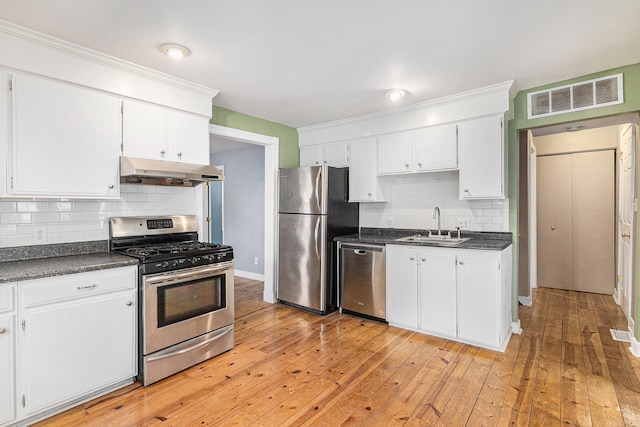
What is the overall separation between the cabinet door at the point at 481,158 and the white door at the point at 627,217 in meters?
1.21

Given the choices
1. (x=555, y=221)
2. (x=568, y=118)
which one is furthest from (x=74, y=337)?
(x=555, y=221)

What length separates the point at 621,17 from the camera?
2.01 m

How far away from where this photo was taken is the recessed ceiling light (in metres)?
2.35

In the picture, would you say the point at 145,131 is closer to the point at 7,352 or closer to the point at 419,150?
the point at 7,352

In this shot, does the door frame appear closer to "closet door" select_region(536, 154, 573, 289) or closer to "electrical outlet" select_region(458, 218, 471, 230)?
"electrical outlet" select_region(458, 218, 471, 230)

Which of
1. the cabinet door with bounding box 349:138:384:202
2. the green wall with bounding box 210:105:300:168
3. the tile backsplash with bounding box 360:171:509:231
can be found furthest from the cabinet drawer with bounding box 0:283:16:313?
the tile backsplash with bounding box 360:171:509:231

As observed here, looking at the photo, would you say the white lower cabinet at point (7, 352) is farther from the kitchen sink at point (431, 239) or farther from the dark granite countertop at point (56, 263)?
the kitchen sink at point (431, 239)

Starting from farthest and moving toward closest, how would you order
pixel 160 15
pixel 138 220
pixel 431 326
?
pixel 431 326, pixel 138 220, pixel 160 15

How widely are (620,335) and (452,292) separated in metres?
1.77

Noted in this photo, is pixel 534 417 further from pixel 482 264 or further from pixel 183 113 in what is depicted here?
pixel 183 113

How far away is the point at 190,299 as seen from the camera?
2658 millimetres

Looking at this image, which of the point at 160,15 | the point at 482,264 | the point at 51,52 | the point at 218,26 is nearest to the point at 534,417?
the point at 482,264

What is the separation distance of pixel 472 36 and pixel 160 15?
2.03 m

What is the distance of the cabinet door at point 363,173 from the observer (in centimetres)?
404
